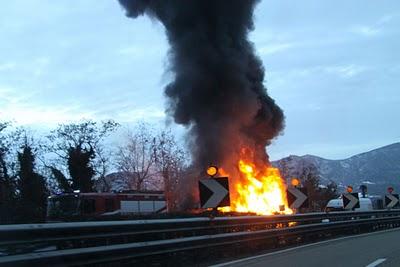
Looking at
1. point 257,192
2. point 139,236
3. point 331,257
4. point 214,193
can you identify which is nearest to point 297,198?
point 214,193

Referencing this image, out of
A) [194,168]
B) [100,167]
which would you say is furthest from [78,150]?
[194,168]

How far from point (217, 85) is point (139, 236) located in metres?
23.7

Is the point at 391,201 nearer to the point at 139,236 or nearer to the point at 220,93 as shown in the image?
the point at 220,93

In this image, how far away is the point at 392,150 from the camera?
139750mm

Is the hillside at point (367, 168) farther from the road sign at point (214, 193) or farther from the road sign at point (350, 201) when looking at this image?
the road sign at point (214, 193)

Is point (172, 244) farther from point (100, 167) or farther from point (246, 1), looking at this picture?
point (100, 167)

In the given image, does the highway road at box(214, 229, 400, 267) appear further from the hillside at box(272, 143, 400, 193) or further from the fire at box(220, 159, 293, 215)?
the hillside at box(272, 143, 400, 193)

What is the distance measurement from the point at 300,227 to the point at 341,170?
4879 inches

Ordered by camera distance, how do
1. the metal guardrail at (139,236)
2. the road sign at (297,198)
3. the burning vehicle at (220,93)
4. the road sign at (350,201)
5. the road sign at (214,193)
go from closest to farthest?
the metal guardrail at (139,236) → the road sign at (214,193) → the road sign at (297,198) → the road sign at (350,201) → the burning vehicle at (220,93)

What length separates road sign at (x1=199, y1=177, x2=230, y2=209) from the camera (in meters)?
14.8

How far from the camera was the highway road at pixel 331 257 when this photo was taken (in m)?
12.2

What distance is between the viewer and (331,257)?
44.1 feet

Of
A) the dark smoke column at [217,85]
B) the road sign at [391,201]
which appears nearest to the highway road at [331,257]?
the dark smoke column at [217,85]

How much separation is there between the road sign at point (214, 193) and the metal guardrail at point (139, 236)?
1.63 feet
